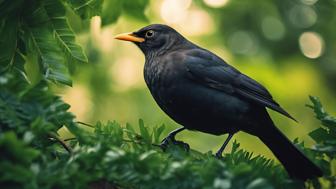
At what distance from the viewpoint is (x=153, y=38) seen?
6.29 meters

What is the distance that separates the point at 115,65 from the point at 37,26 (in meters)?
4.33

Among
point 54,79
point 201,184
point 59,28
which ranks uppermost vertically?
point 59,28

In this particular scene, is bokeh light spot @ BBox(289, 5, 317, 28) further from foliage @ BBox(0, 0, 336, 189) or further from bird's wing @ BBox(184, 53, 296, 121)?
foliage @ BBox(0, 0, 336, 189)

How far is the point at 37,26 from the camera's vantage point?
12.9ft

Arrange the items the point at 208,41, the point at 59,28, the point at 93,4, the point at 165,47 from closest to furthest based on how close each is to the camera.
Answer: the point at 59,28 < the point at 93,4 < the point at 165,47 < the point at 208,41

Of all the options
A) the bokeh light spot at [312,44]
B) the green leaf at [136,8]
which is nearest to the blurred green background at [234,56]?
the bokeh light spot at [312,44]

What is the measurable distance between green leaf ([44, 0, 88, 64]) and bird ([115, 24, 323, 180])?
49.0 inches

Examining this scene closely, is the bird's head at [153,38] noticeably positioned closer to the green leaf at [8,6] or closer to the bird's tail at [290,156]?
the bird's tail at [290,156]

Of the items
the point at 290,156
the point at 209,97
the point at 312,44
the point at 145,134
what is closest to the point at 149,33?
the point at 209,97

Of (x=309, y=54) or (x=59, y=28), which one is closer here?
(x=59, y=28)

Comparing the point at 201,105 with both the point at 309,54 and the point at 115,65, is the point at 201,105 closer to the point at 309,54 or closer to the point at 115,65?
the point at 115,65

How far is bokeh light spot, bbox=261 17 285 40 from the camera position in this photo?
9.71m

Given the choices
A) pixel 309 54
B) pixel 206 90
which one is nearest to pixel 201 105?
pixel 206 90

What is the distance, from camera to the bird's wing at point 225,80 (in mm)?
5418
